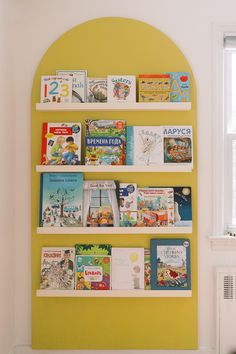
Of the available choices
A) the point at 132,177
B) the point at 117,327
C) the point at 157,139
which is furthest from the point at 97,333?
the point at 157,139

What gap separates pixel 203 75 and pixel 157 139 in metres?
0.49

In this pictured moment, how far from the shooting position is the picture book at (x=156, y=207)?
2861 mm

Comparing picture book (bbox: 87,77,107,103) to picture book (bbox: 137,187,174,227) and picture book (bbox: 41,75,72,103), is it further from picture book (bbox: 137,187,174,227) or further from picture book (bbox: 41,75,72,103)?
picture book (bbox: 137,187,174,227)

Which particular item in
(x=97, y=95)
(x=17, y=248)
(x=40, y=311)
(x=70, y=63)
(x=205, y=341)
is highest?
(x=70, y=63)

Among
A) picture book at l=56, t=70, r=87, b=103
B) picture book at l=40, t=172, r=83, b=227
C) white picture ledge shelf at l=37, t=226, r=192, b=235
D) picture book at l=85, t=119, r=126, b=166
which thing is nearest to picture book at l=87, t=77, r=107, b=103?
picture book at l=56, t=70, r=87, b=103

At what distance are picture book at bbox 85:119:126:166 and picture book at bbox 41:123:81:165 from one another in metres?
0.06

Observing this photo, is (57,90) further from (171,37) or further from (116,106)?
(171,37)

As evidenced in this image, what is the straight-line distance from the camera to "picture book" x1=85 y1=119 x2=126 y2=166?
2857 mm

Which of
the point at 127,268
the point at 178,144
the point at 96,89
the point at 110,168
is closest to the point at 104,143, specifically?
the point at 110,168

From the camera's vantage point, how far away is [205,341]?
2928 millimetres

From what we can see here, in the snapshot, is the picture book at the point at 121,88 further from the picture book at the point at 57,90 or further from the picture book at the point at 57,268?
the picture book at the point at 57,268

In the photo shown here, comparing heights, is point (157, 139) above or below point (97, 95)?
below

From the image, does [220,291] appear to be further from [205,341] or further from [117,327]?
[117,327]

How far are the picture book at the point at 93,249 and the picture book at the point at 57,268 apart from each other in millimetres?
44
